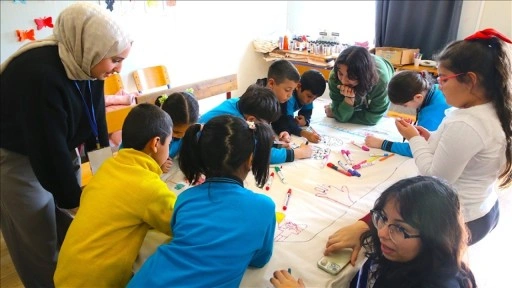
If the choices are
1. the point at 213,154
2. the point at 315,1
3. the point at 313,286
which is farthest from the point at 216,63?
the point at 313,286

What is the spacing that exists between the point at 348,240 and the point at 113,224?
711mm

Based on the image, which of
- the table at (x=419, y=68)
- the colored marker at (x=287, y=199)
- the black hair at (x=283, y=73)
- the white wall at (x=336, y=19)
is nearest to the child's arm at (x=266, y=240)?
the colored marker at (x=287, y=199)

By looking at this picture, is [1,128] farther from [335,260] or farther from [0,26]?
[0,26]

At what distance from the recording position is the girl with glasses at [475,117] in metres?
1.07

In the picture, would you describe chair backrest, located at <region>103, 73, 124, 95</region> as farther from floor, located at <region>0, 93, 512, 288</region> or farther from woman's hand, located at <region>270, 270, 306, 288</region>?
woman's hand, located at <region>270, 270, 306, 288</region>

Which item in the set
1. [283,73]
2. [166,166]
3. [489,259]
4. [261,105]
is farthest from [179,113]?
[489,259]

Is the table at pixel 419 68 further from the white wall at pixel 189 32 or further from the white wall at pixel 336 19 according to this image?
the white wall at pixel 189 32

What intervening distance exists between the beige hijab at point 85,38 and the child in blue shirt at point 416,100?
125cm

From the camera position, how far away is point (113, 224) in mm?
1037

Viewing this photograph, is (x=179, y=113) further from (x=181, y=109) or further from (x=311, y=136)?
(x=311, y=136)

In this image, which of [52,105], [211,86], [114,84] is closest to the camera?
[52,105]

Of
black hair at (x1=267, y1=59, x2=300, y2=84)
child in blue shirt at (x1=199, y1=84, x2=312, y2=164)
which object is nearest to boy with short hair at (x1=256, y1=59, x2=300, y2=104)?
black hair at (x1=267, y1=59, x2=300, y2=84)

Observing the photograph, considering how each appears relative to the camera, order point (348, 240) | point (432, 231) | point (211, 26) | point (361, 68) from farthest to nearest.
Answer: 1. point (211, 26)
2. point (361, 68)
3. point (348, 240)
4. point (432, 231)

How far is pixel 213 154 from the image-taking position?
1013mm
